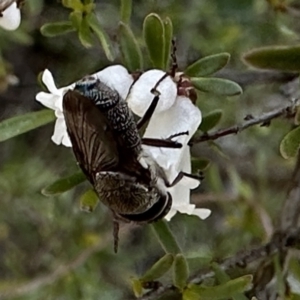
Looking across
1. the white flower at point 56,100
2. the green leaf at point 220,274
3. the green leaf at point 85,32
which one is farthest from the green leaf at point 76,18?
the green leaf at point 220,274

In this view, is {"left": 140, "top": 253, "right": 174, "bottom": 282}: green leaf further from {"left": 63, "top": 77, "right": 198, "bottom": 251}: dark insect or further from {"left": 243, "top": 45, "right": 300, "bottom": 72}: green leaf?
{"left": 243, "top": 45, "right": 300, "bottom": 72}: green leaf

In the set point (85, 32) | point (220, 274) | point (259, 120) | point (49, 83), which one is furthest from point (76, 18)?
point (220, 274)

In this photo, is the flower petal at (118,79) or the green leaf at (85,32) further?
the green leaf at (85,32)

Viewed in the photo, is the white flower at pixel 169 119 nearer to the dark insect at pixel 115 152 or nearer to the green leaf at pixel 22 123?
the dark insect at pixel 115 152

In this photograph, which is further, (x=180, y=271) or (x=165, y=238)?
(x=165, y=238)

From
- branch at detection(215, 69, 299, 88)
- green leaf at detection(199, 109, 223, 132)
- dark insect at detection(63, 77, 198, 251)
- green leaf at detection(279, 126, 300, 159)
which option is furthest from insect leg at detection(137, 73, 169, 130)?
branch at detection(215, 69, 299, 88)

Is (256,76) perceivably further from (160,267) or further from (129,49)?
(160,267)

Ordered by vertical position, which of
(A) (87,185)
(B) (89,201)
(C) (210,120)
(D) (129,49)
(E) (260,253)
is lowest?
(A) (87,185)
